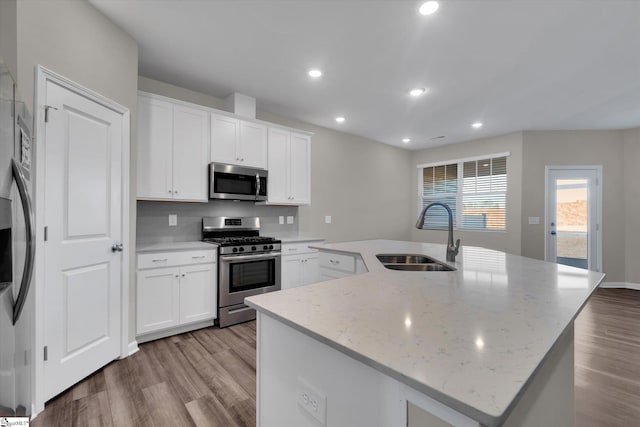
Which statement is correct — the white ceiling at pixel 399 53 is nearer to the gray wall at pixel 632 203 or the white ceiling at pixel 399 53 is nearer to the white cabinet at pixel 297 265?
the gray wall at pixel 632 203

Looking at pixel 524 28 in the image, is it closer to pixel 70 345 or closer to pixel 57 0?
pixel 57 0

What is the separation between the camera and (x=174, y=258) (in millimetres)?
2779

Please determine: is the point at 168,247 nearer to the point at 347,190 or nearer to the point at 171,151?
the point at 171,151

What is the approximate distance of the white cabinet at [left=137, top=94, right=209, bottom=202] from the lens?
2.77m

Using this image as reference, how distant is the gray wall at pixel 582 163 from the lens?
487 cm

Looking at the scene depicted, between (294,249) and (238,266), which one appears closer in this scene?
(238,266)

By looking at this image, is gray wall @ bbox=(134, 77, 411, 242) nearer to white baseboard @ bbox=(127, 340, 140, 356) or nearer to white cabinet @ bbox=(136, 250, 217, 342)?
white cabinet @ bbox=(136, 250, 217, 342)

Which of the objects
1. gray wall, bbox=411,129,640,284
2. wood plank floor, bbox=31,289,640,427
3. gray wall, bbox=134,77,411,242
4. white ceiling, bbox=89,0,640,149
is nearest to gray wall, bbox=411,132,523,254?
gray wall, bbox=411,129,640,284

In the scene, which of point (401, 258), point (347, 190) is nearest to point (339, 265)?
point (401, 258)

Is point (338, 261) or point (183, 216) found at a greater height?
point (183, 216)

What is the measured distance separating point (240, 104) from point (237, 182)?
936 mm

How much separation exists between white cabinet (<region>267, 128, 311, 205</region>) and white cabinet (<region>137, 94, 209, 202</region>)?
87cm

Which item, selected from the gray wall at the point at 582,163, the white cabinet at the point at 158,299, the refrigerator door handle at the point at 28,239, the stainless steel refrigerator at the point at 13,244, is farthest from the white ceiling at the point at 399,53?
the white cabinet at the point at 158,299

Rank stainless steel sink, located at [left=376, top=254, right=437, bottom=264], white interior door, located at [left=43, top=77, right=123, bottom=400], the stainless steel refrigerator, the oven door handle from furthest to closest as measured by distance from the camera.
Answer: the oven door handle < stainless steel sink, located at [left=376, top=254, right=437, bottom=264] < white interior door, located at [left=43, top=77, right=123, bottom=400] < the stainless steel refrigerator
